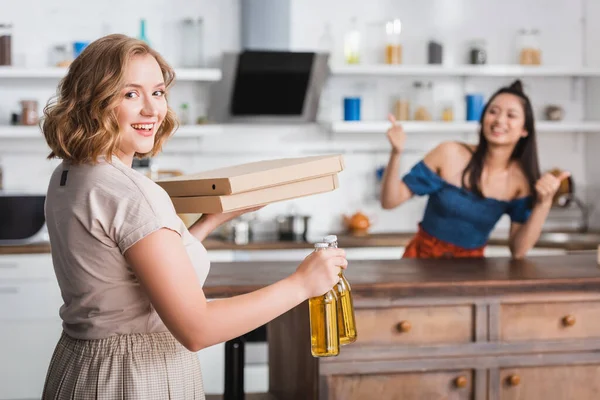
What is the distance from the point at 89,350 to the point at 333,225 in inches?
164

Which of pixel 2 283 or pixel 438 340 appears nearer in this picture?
pixel 438 340

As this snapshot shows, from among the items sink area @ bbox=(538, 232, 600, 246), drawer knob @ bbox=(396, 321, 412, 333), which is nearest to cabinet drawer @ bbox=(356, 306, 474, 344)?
drawer knob @ bbox=(396, 321, 412, 333)

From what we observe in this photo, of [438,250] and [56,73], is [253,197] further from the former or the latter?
[56,73]

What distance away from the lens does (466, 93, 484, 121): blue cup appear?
560cm

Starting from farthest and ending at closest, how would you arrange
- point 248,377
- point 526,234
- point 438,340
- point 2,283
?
point 248,377, point 2,283, point 526,234, point 438,340

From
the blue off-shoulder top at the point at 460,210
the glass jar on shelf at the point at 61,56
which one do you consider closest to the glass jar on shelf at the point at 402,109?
the glass jar on shelf at the point at 61,56

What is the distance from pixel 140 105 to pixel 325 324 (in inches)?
26.1

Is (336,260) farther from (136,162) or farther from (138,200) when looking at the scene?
(136,162)

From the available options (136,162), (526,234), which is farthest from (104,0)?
(526,234)

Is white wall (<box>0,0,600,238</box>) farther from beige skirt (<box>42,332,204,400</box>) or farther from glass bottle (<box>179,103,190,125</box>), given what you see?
beige skirt (<box>42,332,204,400</box>)

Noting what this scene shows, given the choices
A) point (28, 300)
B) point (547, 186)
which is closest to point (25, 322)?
point (28, 300)

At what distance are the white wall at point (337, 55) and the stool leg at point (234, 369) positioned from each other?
270cm

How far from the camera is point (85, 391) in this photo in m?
1.64

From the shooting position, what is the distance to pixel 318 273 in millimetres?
1653
